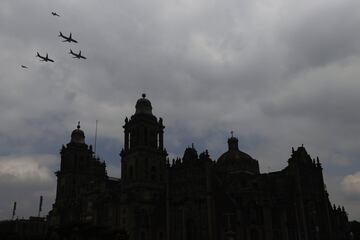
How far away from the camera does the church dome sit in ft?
311

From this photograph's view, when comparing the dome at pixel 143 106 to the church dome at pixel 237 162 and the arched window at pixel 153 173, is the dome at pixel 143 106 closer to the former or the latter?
the arched window at pixel 153 173

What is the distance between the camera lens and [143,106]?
10200 centimetres

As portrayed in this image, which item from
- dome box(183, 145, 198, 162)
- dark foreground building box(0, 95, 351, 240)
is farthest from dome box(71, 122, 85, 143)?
dome box(183, 145, 198, 162)

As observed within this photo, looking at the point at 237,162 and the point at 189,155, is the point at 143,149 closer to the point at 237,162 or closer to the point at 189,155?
the point at 189,155

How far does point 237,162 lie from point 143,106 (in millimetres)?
23874

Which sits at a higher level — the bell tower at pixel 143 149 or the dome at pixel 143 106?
the dome at pixel 143 106

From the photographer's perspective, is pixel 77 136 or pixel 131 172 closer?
pixel 131 172

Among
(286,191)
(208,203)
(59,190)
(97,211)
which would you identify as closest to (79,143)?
(59,190)

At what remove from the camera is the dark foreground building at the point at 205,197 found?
83062mm

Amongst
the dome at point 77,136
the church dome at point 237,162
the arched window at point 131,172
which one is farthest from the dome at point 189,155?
the dome at point 77,136

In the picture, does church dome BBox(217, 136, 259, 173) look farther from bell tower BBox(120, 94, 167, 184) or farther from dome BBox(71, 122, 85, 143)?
dome BBox(71, 122, 85, 143)

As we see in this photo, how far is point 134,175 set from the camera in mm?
95188

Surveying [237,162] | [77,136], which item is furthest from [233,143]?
[77,136]

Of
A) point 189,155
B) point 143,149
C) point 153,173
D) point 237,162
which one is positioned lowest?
point 153,173
